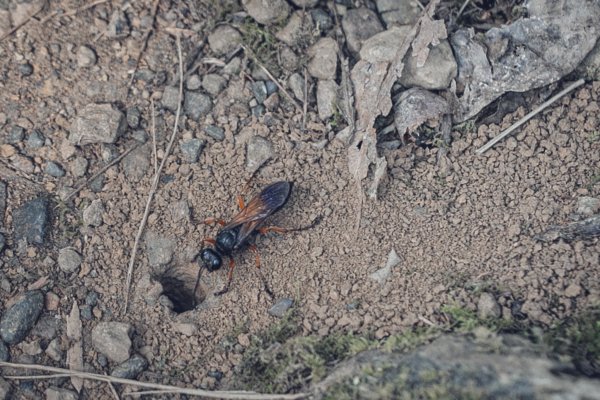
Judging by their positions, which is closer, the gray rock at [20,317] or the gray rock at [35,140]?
the gray rock at [20,317]

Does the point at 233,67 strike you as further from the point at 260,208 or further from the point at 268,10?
the point at 260,208

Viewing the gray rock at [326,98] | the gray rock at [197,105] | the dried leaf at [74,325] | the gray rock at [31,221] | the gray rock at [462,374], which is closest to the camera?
the gray rock at [462,374]

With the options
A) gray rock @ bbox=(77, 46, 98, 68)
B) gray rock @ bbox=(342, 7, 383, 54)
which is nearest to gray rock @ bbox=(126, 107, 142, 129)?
gray rock @ bbox=(77, 46, 98, 68)

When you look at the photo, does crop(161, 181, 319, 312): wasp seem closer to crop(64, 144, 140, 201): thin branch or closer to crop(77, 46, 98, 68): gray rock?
crop(64, 144, 140, 201): thin branch

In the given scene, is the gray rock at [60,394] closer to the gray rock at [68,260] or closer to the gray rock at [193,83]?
the gray rock at [68,260]

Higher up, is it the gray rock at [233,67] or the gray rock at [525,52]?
the gray rock at [233,67]

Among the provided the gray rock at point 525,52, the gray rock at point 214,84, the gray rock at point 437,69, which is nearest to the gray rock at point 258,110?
the gray rock at point 214,84
